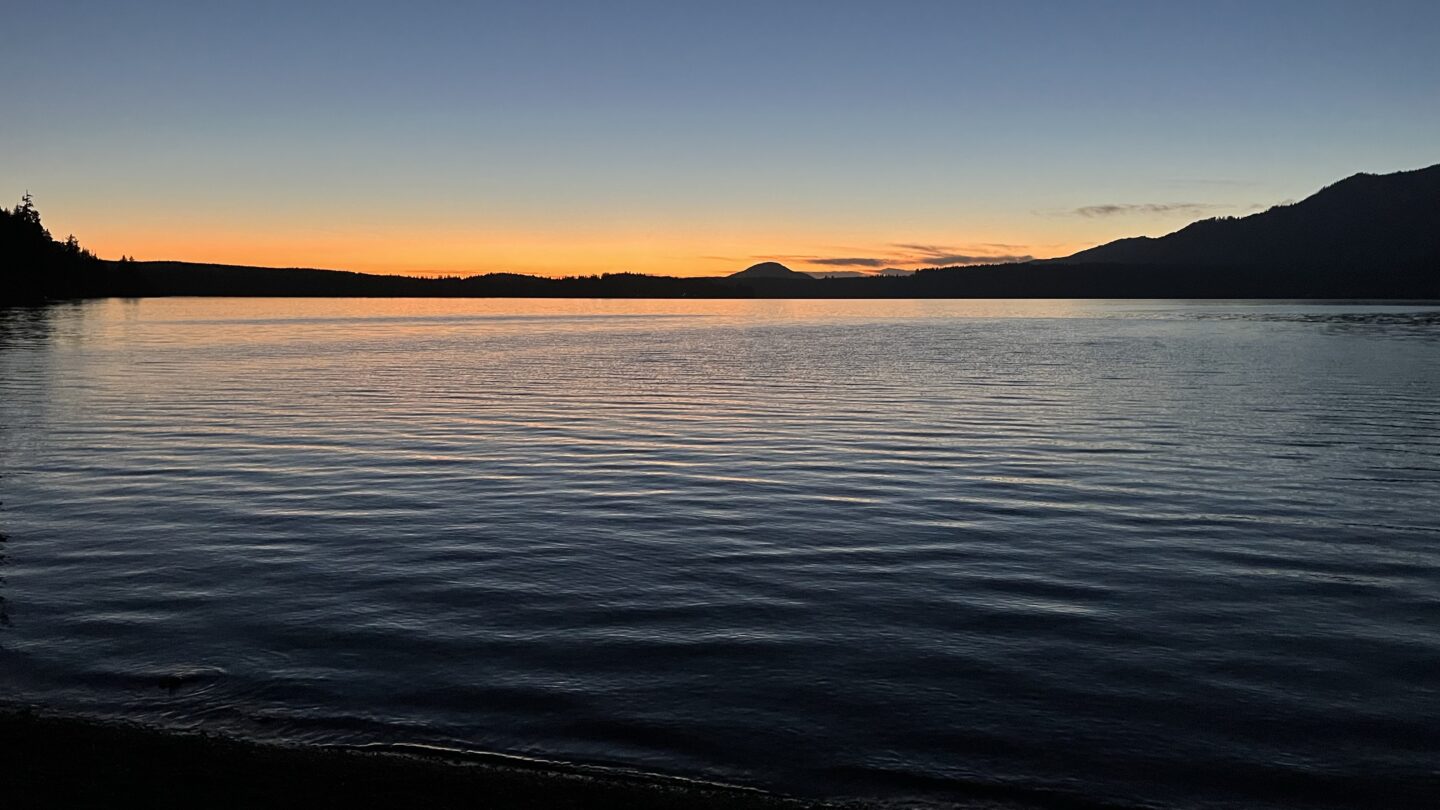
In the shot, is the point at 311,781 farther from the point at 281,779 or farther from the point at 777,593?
the point at 777,593

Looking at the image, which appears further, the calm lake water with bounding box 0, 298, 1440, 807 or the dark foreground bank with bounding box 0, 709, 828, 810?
the calm lake water with bounding box 0, 298, 1440, 807

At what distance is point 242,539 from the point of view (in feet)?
55.1

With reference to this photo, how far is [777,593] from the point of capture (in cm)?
1377

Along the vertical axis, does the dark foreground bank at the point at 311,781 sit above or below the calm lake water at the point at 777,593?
above

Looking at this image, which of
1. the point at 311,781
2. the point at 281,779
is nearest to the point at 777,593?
the point at 311,781

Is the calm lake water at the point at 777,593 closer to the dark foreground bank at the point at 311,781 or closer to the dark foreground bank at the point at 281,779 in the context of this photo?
the dark foreground bank at the point at 311,781

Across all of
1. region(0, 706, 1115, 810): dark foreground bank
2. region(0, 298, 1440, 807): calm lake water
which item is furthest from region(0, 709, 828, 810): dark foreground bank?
region(0, 298, 1440, 807): calm lake water

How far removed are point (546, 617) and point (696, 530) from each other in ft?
18.2

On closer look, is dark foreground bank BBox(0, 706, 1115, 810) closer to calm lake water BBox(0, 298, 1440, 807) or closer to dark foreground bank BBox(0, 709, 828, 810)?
dark foreground bank BBox(0, 709, 828, 810)

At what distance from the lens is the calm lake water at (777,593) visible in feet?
29.5

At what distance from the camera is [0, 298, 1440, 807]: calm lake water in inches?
353

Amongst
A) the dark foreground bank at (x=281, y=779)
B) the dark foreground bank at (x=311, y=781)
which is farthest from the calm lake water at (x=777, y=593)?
the dark foreground bank at (x=281, y=779)

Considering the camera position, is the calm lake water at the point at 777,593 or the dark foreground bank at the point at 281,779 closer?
the dark foreground bank at the point at 281,779

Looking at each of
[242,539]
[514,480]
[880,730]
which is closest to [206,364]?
[514,480]
